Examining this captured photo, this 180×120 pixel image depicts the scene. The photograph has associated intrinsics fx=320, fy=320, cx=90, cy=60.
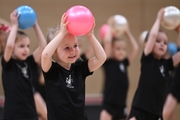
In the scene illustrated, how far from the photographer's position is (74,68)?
246 centimetres

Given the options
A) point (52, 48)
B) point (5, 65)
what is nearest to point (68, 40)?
point (52, 48)

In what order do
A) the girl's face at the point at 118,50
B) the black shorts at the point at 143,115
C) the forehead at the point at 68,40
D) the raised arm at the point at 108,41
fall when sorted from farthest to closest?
the girl's face at the point at 118,50 → the raised arm at the point at 108,41 → the black shorts at the point at 143,115 → the forehead at the point at 68,40

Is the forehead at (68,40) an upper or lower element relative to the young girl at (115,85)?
upper

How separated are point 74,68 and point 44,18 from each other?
4233 mm

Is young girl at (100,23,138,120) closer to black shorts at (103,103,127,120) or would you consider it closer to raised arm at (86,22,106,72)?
black shorts at (103,103,127,120)

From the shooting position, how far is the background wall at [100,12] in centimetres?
643

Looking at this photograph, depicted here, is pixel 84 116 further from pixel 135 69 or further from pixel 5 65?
pixel 135 69

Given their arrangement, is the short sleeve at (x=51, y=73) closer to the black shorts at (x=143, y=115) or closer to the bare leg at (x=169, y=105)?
the black shorts at (x=143, y=115)

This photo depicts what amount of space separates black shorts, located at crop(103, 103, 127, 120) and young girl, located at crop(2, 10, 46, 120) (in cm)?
148

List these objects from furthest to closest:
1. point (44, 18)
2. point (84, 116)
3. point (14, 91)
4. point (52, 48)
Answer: point (44, 18) → point (14, 91) → point (84, 116) → point (52, 48)

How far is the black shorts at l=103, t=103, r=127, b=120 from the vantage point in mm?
4500

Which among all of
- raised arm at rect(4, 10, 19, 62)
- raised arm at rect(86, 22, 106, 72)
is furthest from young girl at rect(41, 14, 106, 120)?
raised arm at rect(4, 10, 19, 62)

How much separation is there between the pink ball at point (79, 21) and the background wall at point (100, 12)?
4.22 metres

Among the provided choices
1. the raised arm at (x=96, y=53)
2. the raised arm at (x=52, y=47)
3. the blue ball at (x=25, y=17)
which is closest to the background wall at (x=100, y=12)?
the blue ball at (x=25, y=17)
